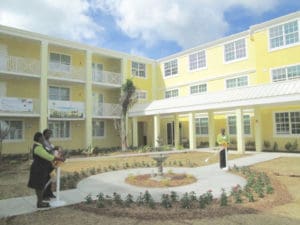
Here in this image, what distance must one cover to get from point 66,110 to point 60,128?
216cm

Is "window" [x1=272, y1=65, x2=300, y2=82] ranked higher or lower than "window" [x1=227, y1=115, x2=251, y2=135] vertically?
higher

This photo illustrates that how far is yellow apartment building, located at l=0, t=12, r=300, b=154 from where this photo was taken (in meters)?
18.8

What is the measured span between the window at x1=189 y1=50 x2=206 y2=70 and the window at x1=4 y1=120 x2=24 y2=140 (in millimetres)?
15869

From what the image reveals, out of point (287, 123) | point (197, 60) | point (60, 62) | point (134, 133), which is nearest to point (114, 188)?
point (287, 123)

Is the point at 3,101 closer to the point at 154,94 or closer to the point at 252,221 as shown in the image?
the point at 154,94

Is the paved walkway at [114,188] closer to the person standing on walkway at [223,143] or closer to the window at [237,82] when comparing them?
the person standing on walkway at [223,143]

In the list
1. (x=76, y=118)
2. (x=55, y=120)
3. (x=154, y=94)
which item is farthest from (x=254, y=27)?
(x=55, y=120)

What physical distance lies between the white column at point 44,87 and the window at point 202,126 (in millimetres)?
13622

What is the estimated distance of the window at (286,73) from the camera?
19.0m

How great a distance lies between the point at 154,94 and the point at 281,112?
1299cm

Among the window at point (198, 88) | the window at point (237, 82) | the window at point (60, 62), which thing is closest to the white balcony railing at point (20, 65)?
the window at point (60, 62)

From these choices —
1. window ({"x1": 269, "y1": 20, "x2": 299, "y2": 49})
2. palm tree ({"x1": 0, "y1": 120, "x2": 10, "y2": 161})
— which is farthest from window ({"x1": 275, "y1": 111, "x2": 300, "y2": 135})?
palm tree ({"x1": 0, "y1": 120, "x2": 10, "y2": 161})

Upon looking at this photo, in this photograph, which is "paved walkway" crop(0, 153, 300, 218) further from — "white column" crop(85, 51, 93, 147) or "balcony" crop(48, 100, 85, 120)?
"white column" crop(85, 51, 93, 147)

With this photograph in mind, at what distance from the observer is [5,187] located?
907cm
